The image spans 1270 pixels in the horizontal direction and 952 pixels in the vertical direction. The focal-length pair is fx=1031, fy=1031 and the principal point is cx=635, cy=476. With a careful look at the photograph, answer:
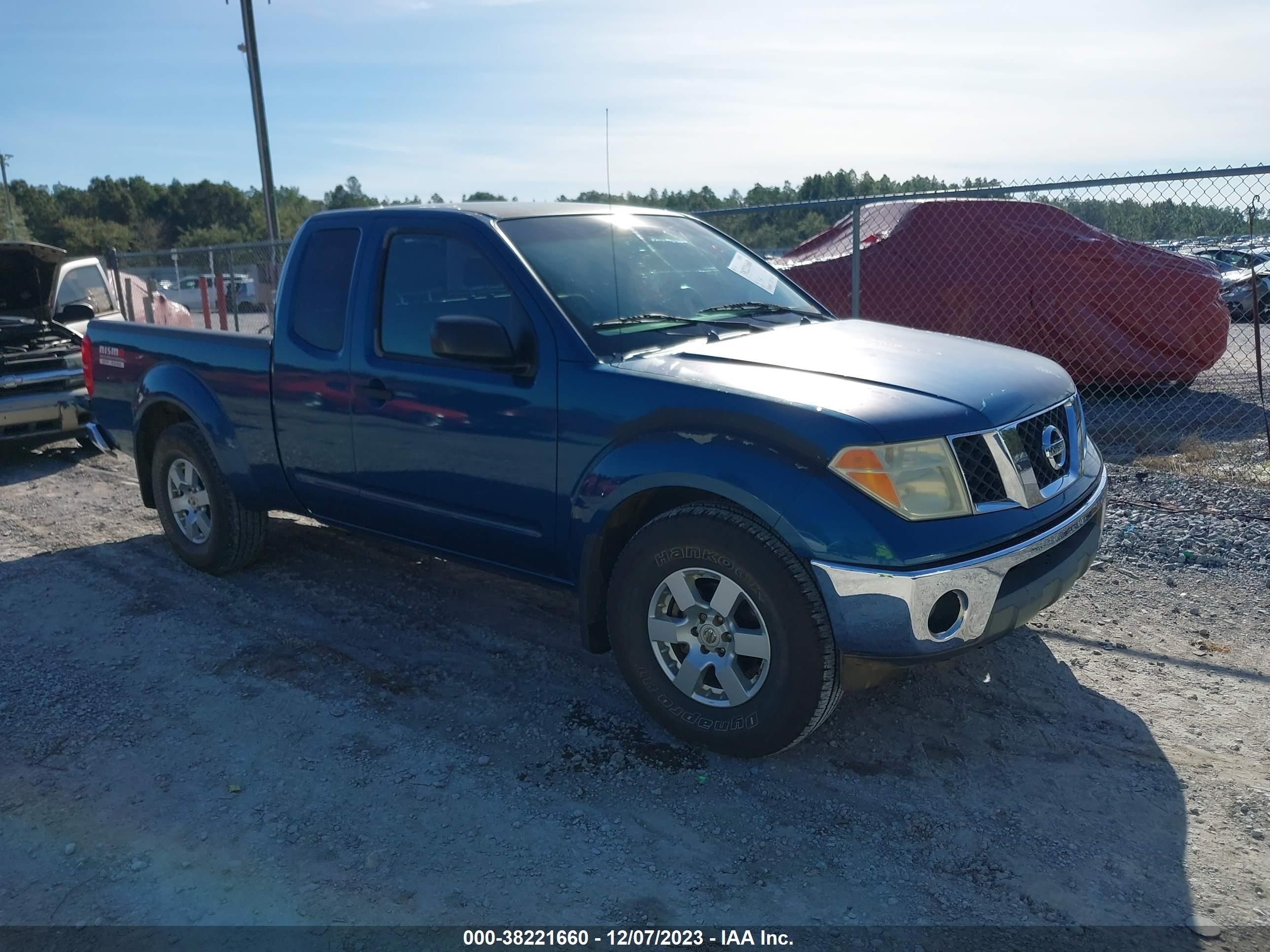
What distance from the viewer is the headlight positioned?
3.18 metres

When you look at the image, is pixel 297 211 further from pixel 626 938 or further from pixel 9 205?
pixel 626 938

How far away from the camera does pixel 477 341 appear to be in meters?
3.83

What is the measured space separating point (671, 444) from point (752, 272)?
5.72ft

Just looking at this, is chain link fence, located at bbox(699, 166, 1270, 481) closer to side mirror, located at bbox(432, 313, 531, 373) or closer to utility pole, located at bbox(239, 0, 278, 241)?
side mirror, located at bbox(432, 313, 531, 373)

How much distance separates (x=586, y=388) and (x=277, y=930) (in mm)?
2005

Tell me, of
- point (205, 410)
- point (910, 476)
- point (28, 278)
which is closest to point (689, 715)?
point (910, 476)

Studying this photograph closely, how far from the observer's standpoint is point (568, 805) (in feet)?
11.0

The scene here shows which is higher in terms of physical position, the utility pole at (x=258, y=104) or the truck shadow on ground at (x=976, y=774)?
the utility pole at (x=258, y=104)

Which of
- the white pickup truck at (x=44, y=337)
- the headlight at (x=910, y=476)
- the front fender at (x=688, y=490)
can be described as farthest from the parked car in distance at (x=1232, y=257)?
the white pickup truck at (x=44, y=337)

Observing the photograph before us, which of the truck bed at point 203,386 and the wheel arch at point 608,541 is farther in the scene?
the truck bed at point 203,386

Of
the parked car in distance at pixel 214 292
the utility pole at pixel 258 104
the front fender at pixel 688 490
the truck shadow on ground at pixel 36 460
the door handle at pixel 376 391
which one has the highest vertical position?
the utility pole at pixel 258 104

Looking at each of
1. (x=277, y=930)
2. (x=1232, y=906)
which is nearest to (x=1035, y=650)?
(x=1232, y=906)

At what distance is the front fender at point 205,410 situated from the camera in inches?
209

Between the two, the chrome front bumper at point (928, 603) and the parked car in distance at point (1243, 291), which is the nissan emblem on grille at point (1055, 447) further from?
the parked car in distance at point (1243, 291)
